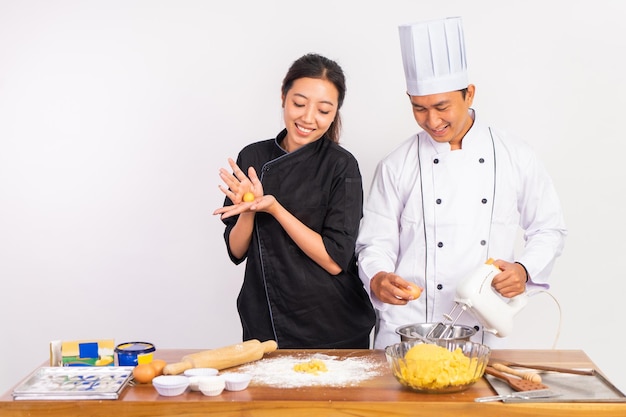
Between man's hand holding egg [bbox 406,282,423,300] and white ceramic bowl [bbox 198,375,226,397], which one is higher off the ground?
man's hand holding egg [bbox 406,282,423,300]

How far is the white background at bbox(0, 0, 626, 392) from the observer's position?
13.1 feet

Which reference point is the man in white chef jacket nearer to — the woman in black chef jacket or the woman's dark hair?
the woman in black chef jacket

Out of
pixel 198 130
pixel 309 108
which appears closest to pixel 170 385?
pixel 309 108

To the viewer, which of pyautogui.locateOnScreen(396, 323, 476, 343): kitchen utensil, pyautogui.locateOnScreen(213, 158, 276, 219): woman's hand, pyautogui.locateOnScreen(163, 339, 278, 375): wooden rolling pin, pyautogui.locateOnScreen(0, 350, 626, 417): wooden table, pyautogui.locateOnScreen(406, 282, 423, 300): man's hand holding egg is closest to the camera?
pyautogui.locateOnScreen(0, 350, 626, 417): wooden table

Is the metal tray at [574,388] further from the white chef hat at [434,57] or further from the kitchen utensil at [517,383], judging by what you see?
the white chef hat at [434,57]

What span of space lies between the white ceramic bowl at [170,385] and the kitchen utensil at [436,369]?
0.56 meters

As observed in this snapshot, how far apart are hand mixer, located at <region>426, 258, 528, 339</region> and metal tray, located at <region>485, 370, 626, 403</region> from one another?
0.30 meters

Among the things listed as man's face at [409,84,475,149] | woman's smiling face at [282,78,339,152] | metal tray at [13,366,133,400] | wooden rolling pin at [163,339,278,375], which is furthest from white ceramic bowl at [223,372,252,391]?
man's face at [409,84,475,149]

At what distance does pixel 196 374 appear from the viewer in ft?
7.51

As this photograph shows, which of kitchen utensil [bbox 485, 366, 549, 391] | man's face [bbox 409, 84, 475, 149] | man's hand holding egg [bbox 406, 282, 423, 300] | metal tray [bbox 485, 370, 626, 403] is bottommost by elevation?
metal tray [bbox 485, 370, 626, 403]

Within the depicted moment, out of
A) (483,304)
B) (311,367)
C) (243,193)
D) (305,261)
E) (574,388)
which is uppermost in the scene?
(243,193)

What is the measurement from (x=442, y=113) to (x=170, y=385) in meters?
1.38

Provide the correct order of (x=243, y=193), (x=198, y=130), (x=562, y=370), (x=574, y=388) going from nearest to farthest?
(x=574, y=388)
(x=562, y=370)
(x=243, y=193)
(x=198, y=130)

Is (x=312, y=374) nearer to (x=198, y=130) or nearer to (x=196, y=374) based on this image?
(x=196, y=374)
